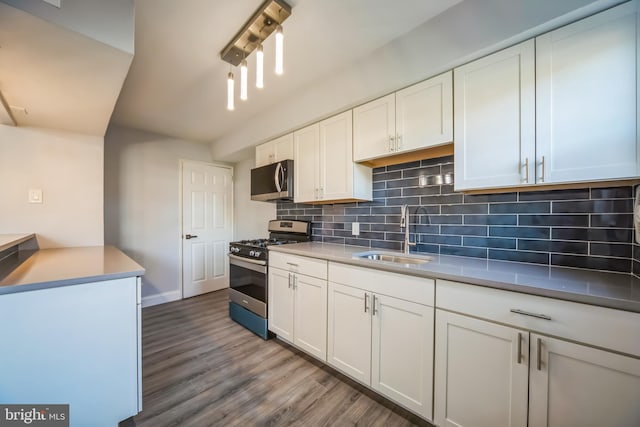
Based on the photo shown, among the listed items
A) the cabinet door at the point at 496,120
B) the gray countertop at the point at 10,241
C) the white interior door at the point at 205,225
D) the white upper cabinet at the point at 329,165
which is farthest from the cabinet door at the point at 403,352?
the white interior door at the point at 205,225

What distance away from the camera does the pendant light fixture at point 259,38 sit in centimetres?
135

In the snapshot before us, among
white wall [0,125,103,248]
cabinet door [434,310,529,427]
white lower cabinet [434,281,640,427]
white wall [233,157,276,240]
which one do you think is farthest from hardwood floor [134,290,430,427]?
white wall [233,157,276,240]

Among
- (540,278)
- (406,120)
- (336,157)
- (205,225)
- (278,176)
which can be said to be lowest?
(540,278)

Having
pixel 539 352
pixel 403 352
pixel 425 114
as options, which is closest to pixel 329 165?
pixel 425 114

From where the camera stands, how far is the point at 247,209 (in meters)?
4.01

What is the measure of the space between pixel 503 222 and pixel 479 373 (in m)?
0.93

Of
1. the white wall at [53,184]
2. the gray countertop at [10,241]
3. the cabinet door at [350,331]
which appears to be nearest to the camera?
the gray countertop at [10,241]

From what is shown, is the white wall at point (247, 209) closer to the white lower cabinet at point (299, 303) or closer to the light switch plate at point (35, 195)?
the white lower cabinet at point (299, 303)

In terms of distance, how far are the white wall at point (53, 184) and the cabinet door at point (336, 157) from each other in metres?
2.30

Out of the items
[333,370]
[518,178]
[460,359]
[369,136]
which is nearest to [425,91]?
[369,136]

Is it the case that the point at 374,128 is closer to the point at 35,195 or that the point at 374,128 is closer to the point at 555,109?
the point at 555,109

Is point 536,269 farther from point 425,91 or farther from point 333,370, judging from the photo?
point 333,370

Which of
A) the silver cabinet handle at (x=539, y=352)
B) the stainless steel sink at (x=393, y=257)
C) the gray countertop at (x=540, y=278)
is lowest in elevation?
the silver cabinet handle at (x=539, y=352)

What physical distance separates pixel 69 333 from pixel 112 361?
0.81 ft
